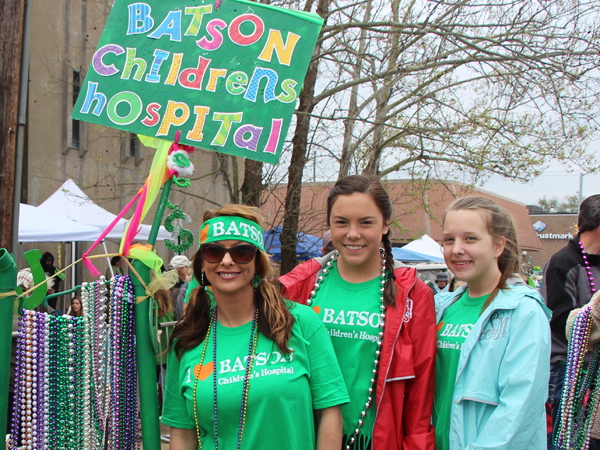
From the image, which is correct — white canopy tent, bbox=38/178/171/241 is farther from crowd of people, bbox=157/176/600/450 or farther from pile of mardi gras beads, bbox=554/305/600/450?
pile of mardi gras beads, bbox=554/305/600/450

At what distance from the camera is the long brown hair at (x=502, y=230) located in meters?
2.13

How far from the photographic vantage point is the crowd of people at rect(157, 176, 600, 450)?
1768mm

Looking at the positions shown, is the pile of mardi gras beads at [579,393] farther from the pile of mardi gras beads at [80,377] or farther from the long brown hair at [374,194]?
the pile of mardi gras beads at [80,377]

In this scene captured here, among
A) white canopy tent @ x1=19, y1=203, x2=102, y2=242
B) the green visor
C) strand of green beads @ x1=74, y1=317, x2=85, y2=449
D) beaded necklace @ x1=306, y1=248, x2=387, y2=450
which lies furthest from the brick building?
strand of green beads @ x1=74, y1=317, x2=85, y2=449

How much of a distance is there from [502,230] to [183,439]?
1.51 meters

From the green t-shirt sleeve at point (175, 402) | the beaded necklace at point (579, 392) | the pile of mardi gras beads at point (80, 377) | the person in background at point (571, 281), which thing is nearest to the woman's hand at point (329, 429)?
the green t-shirt sleeve at point (175, 402)

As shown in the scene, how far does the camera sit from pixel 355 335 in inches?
83.4

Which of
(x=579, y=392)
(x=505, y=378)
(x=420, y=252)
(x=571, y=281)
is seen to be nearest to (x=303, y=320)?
(x=505, y=378)

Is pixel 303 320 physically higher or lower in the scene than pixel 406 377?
higher

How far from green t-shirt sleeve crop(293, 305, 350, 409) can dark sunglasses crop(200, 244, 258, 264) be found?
29cm

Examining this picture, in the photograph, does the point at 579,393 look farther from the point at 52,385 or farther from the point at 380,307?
the point at 52,385

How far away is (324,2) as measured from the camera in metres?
7.53

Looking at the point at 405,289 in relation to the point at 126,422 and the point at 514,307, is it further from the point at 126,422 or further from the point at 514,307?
the point at 126,422

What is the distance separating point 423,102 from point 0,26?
6.55 metres
